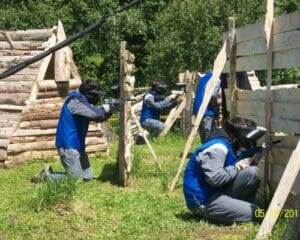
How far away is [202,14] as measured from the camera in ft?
65.9

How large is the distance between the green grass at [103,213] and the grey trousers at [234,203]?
10 cm

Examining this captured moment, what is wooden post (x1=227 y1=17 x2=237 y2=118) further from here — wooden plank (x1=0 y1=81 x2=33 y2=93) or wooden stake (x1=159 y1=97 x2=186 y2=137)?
wooden stake (x1=159 y1=97 x2=186 y2=137)

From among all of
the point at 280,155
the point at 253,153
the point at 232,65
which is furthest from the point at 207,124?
the point at 280,155

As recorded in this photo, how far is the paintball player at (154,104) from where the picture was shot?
13.6 meters

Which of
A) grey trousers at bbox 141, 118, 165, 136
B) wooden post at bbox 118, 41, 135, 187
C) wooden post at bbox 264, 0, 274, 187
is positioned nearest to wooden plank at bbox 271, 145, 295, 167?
wooden post at bbox 264, 0, 274, 187

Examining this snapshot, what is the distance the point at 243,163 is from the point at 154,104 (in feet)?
23.6

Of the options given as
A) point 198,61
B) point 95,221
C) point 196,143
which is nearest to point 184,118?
point 196,143

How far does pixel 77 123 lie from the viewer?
9359 mm

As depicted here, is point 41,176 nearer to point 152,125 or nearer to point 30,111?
point 30,111

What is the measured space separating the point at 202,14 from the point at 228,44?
12.7 metres

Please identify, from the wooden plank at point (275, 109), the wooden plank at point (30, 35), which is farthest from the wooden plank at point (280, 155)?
the wooden plank at point (30, 35)

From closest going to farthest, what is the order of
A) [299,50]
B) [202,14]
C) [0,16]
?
[299,50]
[202,14]
[0,16]

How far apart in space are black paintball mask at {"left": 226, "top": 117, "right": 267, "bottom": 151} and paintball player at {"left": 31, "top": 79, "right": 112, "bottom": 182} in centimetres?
339

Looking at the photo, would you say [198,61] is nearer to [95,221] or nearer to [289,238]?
[95,221]
